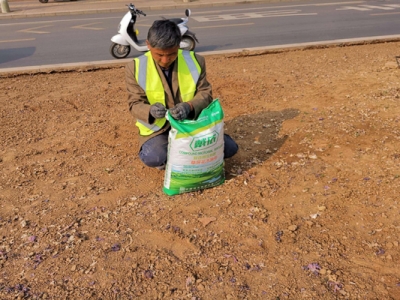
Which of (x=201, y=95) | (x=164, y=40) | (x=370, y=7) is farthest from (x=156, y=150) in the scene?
(x=370, y=7)

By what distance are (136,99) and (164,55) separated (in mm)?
456

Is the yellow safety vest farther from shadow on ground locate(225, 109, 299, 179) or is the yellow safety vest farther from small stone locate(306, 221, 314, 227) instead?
small stone locate(306, 221, 314, 227)

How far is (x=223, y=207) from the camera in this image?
324 centimetres

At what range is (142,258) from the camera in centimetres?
276

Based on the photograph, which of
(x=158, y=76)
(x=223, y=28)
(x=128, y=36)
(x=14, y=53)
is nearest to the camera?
(x=158, y=76)

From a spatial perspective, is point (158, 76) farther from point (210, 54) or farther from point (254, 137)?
point (210, 54)

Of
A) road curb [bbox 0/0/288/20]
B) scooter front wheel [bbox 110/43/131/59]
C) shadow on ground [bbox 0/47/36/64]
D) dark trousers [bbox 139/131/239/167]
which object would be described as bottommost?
road curb [bbox 0/0/288/20]

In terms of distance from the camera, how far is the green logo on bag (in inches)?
125

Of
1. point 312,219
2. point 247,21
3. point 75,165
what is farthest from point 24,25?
point 312,219

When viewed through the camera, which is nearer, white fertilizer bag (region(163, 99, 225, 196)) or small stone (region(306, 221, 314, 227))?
small stone (region(306, 221, 314, 227))

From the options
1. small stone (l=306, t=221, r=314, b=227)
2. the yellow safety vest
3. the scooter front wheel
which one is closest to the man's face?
the yellow safety vest

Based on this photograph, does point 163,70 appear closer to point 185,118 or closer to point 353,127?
point 185,118

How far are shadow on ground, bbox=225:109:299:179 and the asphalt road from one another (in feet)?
13.4

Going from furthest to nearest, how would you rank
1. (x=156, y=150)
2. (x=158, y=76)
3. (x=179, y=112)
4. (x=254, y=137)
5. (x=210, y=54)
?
(x=210, y=54) < (x=254, y=137) < (x=156, y=150) < (x=158, y=76) < (x=179, y=112)
